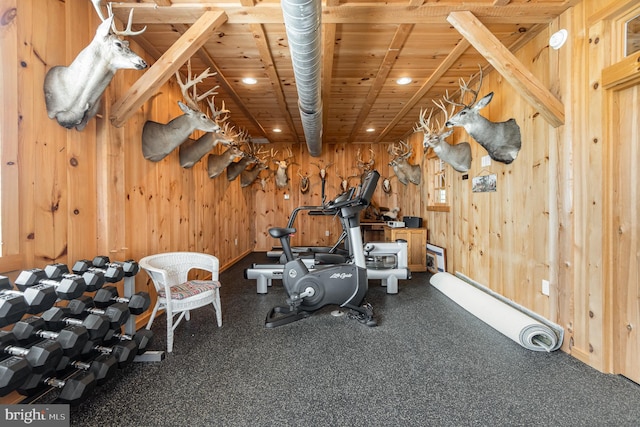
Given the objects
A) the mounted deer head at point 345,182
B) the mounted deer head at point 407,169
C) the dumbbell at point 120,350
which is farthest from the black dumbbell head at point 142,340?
the mounted deer head at point 345,182

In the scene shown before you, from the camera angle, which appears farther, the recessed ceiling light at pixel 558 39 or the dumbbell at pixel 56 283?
the recessed ceiling light at pixel 558 39

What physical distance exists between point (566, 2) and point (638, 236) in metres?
1.83

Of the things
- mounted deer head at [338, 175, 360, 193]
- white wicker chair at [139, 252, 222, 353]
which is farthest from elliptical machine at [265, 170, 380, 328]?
mounted deer head at [338, 175, 360, 193]

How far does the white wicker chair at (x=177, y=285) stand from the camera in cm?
220

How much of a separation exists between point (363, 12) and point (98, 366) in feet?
10.1

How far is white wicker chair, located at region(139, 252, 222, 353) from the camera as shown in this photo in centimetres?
220

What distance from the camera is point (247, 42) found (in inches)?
107

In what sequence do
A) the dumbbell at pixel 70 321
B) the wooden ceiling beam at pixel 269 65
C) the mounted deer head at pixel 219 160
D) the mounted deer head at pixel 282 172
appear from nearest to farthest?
the dumbbell at pixel 70 321 → the wooden ceiling beam at pixel 269 65 → the mounted deer head at pixel 219 160 → the mounted deer head at pixel 282 172

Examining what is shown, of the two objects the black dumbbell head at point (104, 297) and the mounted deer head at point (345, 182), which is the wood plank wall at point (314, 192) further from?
the black dumbbell head at point (104, 297)

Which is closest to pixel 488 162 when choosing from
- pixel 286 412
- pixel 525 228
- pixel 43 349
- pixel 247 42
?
pixel 525 228

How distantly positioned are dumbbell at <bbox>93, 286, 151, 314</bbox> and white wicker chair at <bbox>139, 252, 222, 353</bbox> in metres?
0.25

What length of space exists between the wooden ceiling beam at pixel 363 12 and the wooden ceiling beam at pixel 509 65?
0.33 feet

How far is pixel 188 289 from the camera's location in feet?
7.91

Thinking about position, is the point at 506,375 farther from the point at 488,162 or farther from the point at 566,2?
the point at 566,2
